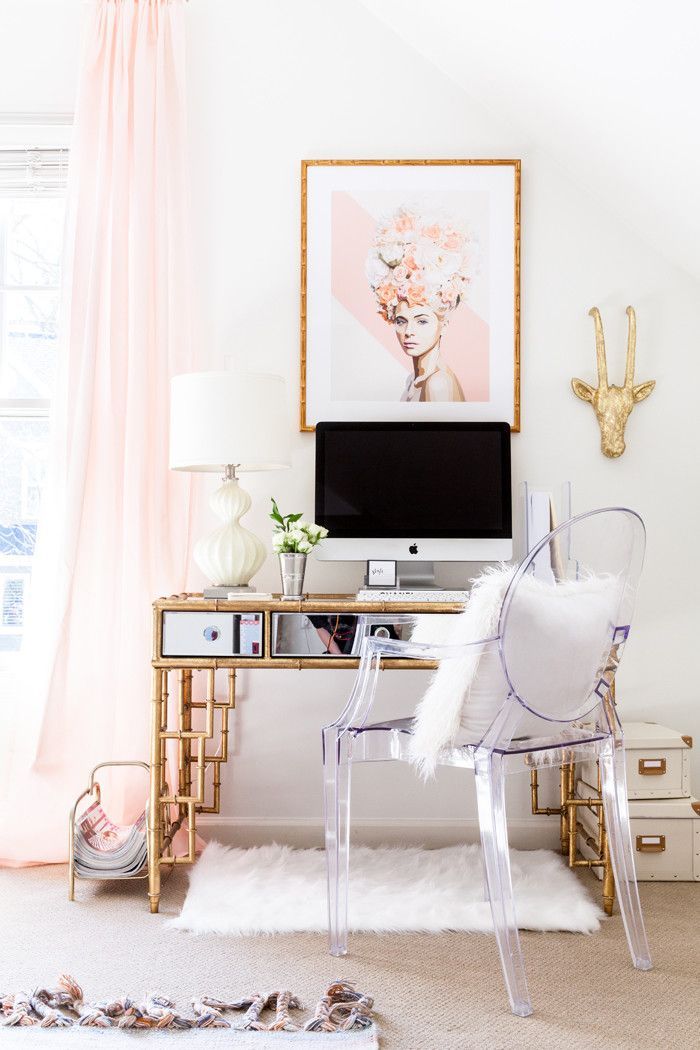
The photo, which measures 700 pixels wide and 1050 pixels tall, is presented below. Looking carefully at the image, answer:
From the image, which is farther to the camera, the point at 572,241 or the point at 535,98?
the point at 572,241

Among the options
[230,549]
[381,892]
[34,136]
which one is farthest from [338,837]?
[34,136]

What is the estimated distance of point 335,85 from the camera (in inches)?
115

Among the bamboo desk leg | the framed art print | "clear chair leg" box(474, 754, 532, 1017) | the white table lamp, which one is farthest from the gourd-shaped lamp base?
"clear chair leg" box(474, 754, 532, 1017)

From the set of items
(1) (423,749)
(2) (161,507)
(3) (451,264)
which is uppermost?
(3) (451,264)

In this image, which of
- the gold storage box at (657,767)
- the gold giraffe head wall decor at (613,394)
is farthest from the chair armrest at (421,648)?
the gold giraffe head wall decor at (613,394)

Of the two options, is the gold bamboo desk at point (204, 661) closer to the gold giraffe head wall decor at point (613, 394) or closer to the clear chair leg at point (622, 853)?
the clear chair leg at point (622, 853)

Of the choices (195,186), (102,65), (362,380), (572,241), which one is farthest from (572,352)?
(102,65)

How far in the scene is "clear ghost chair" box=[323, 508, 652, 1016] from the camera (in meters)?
1.79

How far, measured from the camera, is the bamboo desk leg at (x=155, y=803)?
230 centimetres

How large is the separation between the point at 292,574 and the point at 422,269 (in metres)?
1.15

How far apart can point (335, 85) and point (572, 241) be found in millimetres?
953

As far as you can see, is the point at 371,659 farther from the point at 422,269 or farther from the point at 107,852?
the point at 422,269

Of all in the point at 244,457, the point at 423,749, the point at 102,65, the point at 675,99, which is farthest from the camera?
the point at 102,65

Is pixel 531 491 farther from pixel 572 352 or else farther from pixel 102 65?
pixel 102 65
